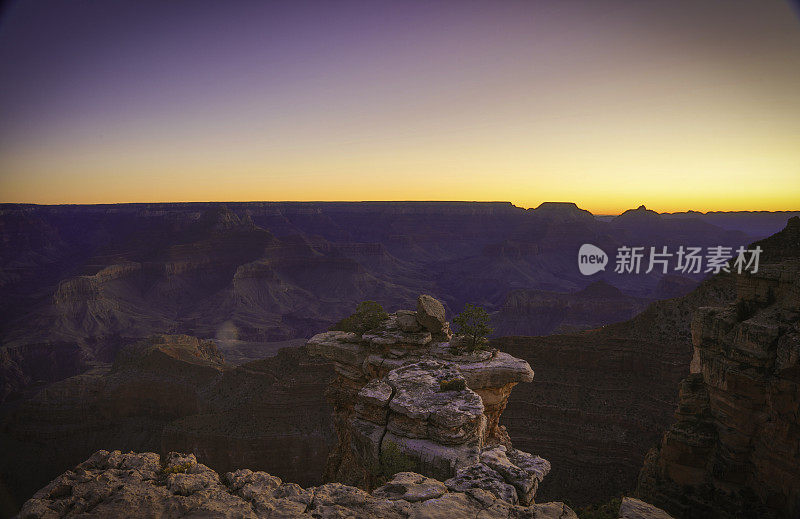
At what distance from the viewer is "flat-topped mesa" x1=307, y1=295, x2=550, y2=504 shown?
38.0 ft

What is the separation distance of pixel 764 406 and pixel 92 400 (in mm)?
70657

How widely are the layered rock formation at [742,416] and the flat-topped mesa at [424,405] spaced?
8834mm

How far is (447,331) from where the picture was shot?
77.6 feet

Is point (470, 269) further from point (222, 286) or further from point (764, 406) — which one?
point (764, 406)

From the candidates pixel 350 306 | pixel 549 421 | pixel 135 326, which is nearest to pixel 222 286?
pixel 135 326

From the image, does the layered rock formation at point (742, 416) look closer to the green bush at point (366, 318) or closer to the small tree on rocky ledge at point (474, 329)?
the small tree on rocky ledge at point (474, 329)

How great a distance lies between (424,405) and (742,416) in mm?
15038

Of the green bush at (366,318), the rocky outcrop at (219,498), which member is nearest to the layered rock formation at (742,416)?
the rocky outcrop at (219,498)

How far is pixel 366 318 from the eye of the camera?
80.8 ft

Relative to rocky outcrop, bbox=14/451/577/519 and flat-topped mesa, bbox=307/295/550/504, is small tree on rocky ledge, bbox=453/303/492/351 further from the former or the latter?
rocky outcrop, bbox=14/451/577/519

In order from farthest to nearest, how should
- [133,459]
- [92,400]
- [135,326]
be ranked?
[135,326], [92,400], [133,459]

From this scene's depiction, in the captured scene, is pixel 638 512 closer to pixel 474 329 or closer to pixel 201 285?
pixel 474 329

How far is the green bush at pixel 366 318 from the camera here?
79.6 ft

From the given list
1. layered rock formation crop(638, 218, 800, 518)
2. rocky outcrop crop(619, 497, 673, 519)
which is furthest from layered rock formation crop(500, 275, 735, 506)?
rocky outcrop crop(619, 497, 673, 519)
